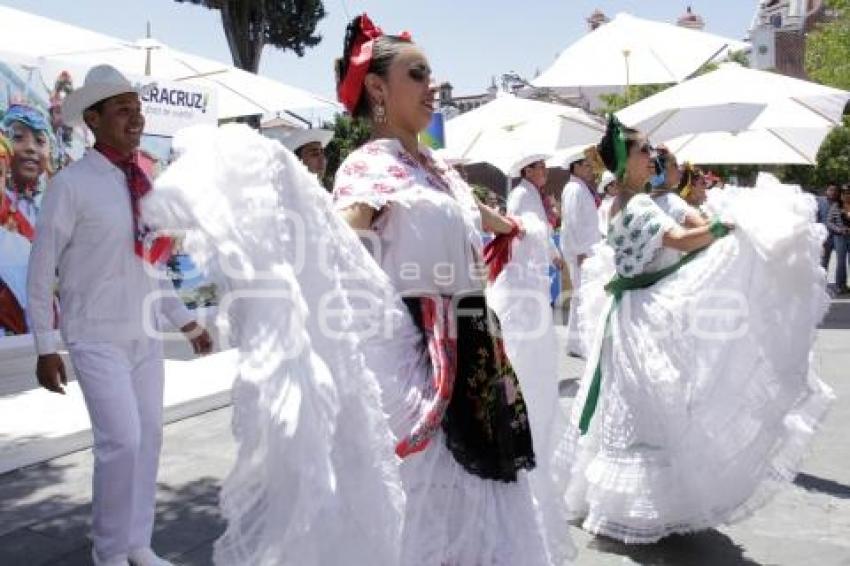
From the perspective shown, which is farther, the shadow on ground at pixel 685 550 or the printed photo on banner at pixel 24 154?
the printed photo on banner at pixel 24 154

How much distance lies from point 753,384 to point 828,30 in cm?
2254

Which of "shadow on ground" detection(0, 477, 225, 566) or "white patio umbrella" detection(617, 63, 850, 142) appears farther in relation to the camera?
"white patio umbrella" detection(617, 63, 850, 142)

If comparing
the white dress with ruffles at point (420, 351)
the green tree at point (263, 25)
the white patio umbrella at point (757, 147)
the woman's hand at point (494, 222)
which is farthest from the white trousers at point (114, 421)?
the green tree at point (263, 25)

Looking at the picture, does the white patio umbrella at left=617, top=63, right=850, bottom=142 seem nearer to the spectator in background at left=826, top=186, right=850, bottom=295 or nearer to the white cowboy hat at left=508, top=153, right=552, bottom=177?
the white cowboy hat at left=508, top=153, right=552, bottom=177

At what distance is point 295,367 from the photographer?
Result: 5.64 feet

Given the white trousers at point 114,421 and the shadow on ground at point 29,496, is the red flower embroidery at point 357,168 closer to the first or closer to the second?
the white trousers at point 114,421

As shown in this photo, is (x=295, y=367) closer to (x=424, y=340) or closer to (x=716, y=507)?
(x=424, y=340)

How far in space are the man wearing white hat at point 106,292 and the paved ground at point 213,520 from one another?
657 millimetres

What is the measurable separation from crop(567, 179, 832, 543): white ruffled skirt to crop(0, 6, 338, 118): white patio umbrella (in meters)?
4.13

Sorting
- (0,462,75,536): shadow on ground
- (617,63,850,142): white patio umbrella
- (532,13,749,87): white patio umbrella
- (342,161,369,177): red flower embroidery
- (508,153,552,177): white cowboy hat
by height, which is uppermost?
(532,13,749,87): white patio umbrella

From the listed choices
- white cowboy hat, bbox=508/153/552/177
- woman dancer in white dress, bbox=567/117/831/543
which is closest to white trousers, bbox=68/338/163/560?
woman dancer in white dress, bbox=567/117/831/543

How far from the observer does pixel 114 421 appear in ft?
10.4

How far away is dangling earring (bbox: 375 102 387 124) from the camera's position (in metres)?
2.42

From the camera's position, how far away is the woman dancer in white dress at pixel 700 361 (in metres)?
3.63
